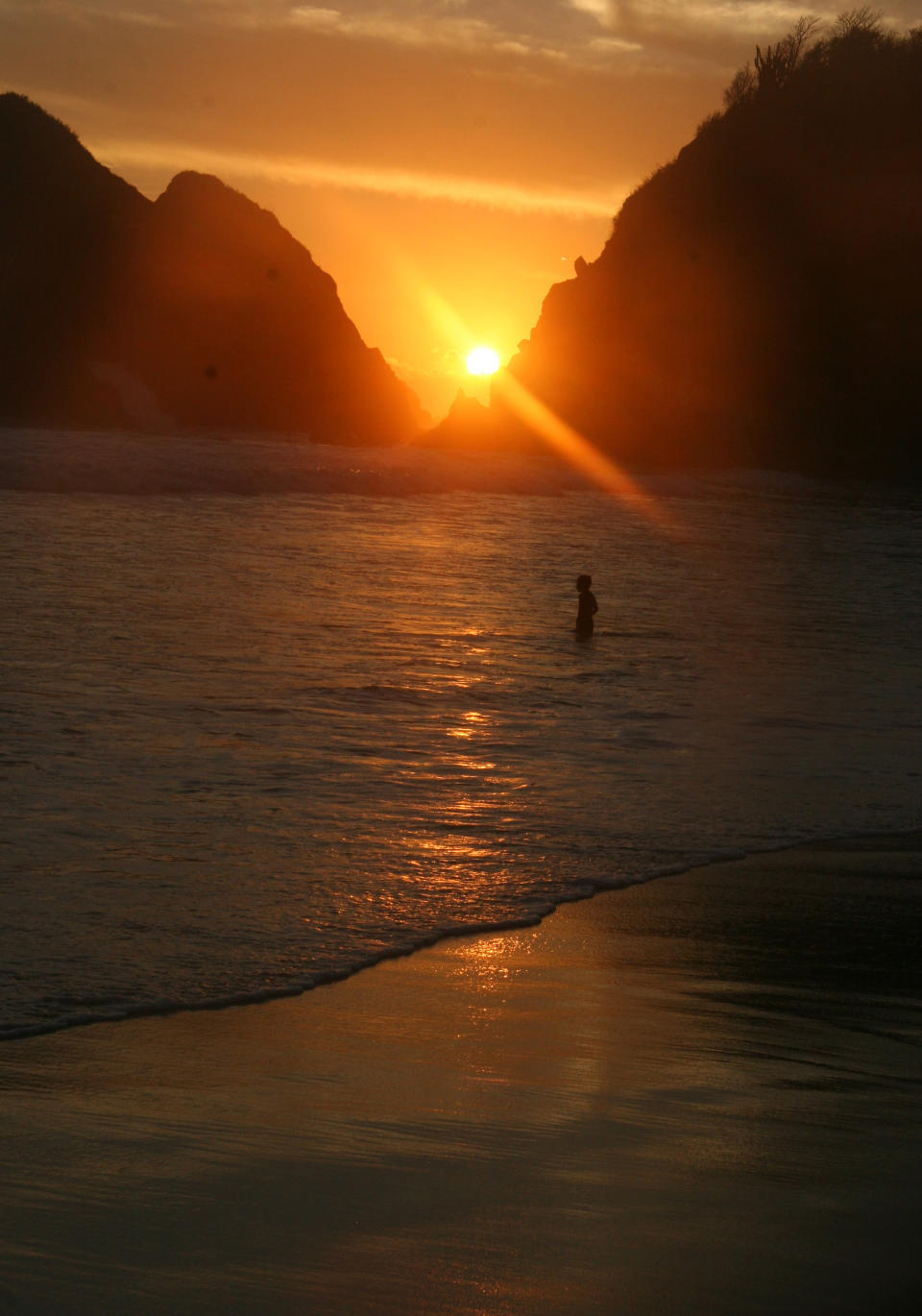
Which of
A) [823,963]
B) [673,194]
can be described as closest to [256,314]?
[673,194]

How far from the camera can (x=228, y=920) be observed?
5.33 m

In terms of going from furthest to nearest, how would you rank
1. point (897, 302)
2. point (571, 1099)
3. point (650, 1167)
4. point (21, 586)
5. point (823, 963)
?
point (897, 302) < point (21, 586) < point (823, 963) < point (571, 1099) < point (650, 1167)

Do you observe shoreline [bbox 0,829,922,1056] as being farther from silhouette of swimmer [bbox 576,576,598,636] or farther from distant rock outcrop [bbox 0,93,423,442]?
distant rock outcrop [bbox 0,93,423,442]

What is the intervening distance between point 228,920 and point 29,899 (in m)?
0.79

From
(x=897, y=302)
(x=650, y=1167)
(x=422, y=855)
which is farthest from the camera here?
(x=897, y=302)

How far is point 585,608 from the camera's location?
14.4m

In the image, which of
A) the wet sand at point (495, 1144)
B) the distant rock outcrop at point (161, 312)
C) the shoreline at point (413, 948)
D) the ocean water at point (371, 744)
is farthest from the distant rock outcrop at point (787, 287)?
the distant rock outcrop at point (161, 312)

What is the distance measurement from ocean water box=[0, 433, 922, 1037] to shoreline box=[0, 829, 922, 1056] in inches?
0.9

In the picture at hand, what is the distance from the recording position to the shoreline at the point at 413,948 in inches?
168

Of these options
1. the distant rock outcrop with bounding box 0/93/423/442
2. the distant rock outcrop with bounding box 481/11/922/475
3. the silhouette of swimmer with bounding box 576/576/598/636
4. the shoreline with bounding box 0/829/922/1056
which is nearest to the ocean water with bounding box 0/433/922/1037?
the shoreline with bounding box 0/829/922/1056

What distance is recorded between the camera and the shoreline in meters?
4.27

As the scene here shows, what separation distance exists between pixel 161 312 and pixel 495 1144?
177 meters

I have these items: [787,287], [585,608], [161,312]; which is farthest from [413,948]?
[161,312]

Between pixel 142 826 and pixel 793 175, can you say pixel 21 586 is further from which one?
pixel 793 175
